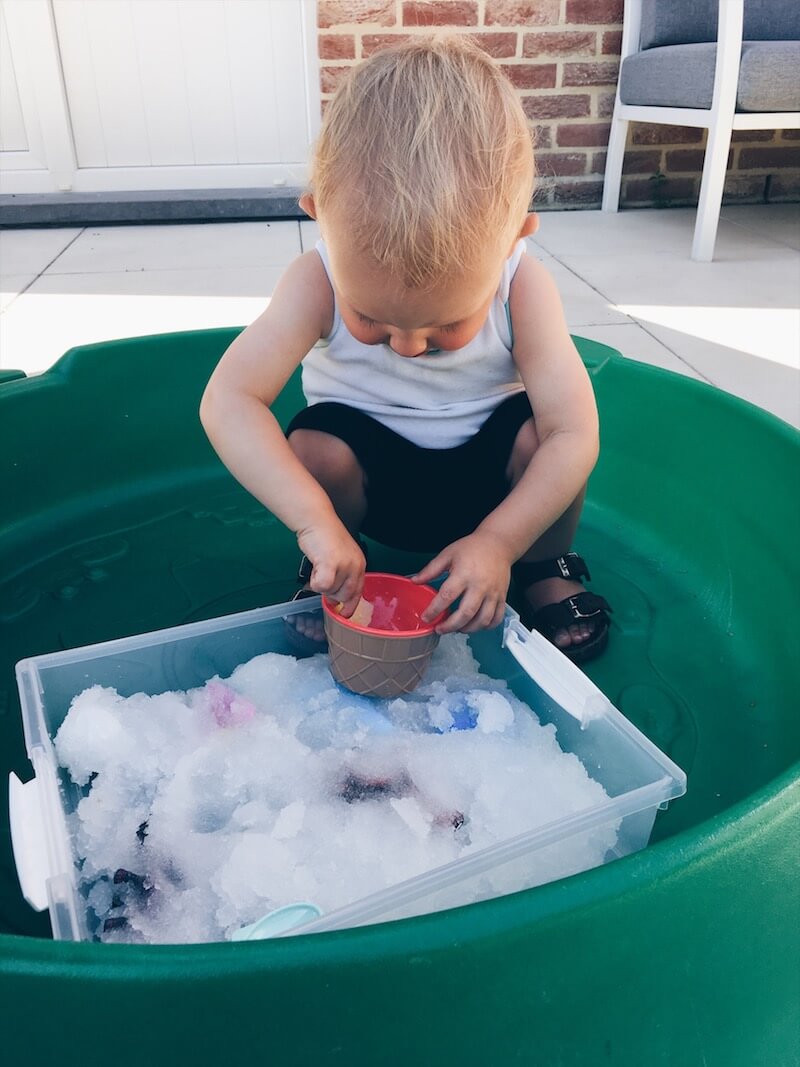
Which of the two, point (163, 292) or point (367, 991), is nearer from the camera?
point (367, 991)

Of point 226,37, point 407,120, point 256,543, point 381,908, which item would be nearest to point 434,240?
point 407,120

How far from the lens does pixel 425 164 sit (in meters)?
0.61

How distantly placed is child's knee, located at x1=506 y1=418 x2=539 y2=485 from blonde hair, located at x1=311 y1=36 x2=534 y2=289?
8.0 inches

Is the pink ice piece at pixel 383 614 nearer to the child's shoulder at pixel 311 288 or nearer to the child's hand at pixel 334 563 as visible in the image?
the child's hand at pixel 334 563

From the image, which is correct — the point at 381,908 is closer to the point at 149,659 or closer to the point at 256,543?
the point at 149,659

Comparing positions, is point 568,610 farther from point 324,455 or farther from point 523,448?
point 324,455

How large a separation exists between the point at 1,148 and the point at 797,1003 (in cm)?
284

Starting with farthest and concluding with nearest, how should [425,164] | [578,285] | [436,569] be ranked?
[578,285], [436,569], [425,164]

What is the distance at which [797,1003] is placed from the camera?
1.59ft

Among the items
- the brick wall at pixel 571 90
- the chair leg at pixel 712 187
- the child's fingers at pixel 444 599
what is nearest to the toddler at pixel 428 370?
the child's fingers at pixel 444 599

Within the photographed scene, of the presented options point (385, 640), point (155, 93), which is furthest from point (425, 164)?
point (155, 93)

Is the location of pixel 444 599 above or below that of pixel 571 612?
above

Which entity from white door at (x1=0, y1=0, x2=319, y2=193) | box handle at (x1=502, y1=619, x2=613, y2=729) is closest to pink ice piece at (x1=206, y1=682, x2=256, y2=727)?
box handle at (x1=502, y1=619, x2=613, y2=729)

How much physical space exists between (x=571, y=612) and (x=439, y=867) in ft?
1.29
